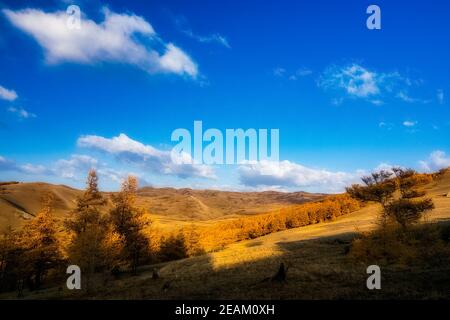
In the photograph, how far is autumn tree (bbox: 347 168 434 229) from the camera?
45094 mm

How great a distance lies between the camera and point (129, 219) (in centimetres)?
5625

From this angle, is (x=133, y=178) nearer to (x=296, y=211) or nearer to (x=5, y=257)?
(x=5, y=257)

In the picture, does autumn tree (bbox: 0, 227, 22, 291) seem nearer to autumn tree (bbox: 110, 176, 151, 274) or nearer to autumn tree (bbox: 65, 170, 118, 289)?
autumn tree (bbox: 65, 170, 118, 289)

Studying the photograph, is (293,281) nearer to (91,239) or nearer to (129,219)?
(91,239)

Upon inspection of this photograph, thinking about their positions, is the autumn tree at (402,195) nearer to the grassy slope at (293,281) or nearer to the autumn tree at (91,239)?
the grassy slope at (293,281)

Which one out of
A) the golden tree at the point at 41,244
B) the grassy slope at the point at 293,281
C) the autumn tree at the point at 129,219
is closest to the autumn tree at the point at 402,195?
the grassy slope at the point at 293,281

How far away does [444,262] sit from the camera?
32.6 metres

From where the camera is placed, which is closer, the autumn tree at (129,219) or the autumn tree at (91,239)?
the autumn tree at (91,239)

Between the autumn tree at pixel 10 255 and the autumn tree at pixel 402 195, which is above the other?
the autumn tree at pixel 402 195

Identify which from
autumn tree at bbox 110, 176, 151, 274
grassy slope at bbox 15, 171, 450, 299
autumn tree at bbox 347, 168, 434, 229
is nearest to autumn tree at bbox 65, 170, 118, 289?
autumn tree at bbox 110, 176, 151, 274

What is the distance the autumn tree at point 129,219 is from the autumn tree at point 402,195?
3233 cm

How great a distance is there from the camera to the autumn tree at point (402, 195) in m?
45.1

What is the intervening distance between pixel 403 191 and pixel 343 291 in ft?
84.4

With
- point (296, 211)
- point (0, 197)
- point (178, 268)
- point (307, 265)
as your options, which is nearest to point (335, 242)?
point (307, 265)
